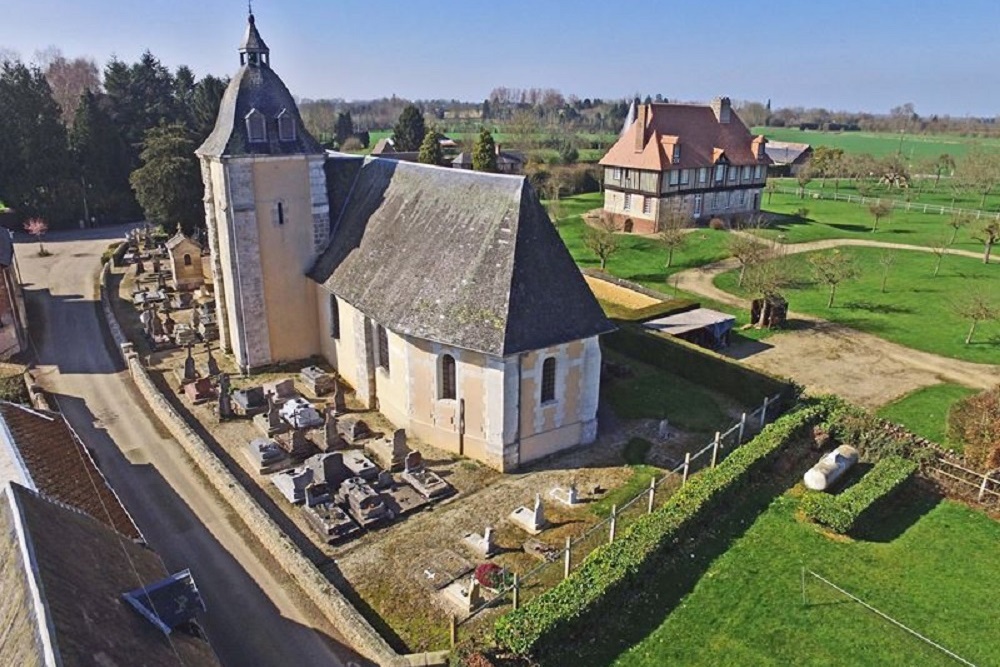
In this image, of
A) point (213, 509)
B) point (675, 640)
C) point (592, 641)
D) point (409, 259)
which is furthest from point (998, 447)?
point (213, 509)

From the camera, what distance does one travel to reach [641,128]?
6912cm

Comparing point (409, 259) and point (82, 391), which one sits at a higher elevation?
point (409, 259)

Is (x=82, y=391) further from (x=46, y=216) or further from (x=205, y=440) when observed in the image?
(x=46, y=216)

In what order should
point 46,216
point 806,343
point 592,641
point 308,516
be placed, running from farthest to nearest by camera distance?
point 46,216
point 806,343
point 308,516
point 592,641

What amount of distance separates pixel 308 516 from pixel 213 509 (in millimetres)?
3669

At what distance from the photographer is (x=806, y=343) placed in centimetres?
3944

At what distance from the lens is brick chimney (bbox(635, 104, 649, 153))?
6862 centimetres

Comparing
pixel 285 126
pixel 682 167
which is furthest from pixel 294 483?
pixel 682 167

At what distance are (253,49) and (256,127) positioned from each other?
354 cm

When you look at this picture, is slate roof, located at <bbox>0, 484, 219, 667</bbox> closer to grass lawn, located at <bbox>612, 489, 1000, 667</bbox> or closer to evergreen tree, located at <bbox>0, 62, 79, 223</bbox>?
grass lawn, located at <bbox>612, 489, 1000, 667</bbox>

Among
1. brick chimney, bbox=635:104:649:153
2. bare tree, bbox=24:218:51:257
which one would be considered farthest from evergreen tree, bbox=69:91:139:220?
brick chimney, bbox=635:104:649:153

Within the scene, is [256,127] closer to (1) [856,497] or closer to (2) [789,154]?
(1) [856,497]

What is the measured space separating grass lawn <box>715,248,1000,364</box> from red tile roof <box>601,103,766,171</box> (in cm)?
1625

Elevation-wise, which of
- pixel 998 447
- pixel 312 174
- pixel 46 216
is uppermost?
pixel 312 174
